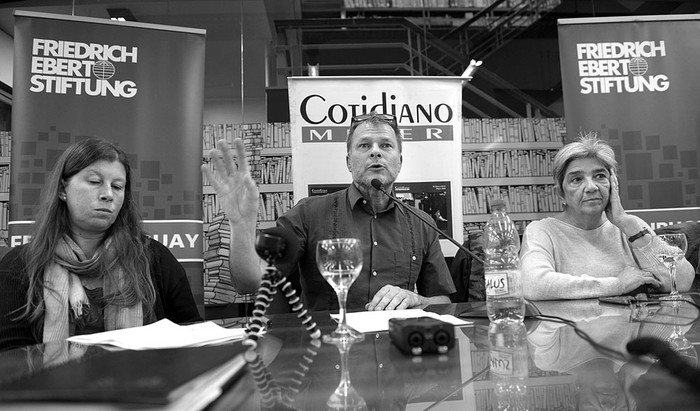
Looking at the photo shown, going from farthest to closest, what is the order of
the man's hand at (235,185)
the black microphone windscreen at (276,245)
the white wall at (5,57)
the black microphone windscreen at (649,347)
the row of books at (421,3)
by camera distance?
1. the row of books at (421,3)
2. the white wall at (5,57)
3. the man's hand at (235,185)
4. the black microphone windscreen at (276,245)
5. the black microphone windscreen at (649,347)

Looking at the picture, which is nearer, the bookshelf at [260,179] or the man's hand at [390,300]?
the man's hand at [390,300]

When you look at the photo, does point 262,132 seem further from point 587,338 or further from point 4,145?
point 587,338

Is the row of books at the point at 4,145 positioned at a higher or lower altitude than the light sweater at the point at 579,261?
higher

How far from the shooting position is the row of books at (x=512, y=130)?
4.96m

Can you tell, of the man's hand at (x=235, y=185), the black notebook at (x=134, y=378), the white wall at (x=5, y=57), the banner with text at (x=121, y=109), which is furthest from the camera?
the white wall at (x=5, y=57)

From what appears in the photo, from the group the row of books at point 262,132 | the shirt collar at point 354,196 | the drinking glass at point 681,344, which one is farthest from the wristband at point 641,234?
the row of books at point 262,132

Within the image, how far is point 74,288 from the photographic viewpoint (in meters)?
1.48

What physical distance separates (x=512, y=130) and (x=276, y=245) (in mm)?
4647

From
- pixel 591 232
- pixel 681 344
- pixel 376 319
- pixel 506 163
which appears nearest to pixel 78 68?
pixel 376 319

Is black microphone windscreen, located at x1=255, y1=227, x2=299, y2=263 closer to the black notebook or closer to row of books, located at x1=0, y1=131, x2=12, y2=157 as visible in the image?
the black notebook

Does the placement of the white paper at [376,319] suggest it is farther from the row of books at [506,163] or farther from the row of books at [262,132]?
the row of books at [506,163]

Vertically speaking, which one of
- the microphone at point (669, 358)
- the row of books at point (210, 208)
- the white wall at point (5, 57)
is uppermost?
the white wall at point (5, 57)

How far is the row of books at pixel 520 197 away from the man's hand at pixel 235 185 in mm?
3855

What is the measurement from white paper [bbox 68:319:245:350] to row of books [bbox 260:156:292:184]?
3.52 m
